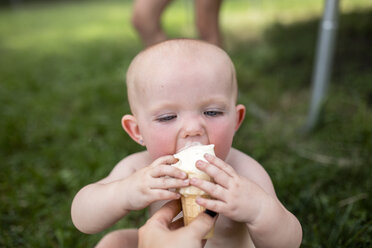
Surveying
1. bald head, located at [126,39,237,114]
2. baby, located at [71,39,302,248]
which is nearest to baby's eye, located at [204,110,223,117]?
baby, located at [71,39,302,248]

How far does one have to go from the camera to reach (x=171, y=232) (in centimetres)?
108

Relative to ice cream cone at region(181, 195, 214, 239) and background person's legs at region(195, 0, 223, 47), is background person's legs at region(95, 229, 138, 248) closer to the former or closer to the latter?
ice cream cone at region(181, 195, 214, 239)

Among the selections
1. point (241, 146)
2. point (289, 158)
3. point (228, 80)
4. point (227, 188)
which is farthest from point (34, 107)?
point (227, 188)

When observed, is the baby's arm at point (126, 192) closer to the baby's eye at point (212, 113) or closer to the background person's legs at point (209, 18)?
the baby's eye at point (212, 113)

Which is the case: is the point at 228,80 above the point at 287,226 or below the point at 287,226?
above

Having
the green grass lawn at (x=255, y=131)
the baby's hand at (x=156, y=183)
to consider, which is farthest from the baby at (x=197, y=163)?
the green grass lawn at (x=255, y=131)

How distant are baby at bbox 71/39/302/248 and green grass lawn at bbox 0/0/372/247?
501mm

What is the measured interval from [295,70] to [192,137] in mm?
2809

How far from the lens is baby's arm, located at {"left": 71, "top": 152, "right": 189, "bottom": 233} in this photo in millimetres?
1135

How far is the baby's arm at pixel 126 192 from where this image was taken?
3.72 ft

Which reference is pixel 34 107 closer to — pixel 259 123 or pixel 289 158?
pixel 259 123

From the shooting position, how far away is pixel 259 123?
298cm

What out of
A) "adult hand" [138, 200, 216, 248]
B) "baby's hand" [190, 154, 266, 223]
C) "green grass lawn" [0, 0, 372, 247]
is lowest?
"green grass lawn" [0, 0, 372, 247]

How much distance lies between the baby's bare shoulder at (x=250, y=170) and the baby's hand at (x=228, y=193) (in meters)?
0.32
